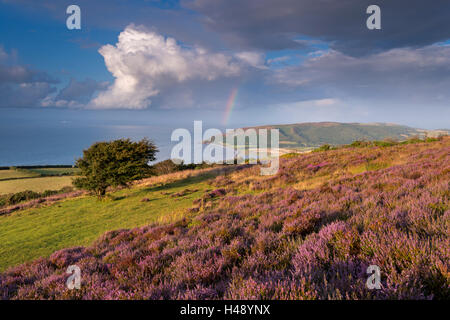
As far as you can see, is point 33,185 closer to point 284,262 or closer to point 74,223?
point 74,223

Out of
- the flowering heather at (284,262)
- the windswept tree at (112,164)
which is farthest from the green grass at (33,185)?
the flowering heather at (284,262)

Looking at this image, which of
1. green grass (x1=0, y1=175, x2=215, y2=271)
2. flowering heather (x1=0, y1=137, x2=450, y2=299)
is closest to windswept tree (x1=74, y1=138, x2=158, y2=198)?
green grass (x1=0, y1=175, x2=215, y2=271)

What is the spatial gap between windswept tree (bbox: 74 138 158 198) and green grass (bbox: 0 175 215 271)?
2.03m

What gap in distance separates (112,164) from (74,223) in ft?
26.1

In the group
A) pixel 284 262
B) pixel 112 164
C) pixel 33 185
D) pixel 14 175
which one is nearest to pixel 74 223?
pixel 112 164

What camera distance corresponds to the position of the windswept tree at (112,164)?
1844 centimetres

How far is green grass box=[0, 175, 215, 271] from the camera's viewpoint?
27.8 ft

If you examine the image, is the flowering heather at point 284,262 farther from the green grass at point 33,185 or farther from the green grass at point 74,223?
the green grass at point 33,185

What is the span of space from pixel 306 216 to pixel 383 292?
3554mm

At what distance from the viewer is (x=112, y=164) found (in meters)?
19.0

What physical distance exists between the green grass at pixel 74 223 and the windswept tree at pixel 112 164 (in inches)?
79.8

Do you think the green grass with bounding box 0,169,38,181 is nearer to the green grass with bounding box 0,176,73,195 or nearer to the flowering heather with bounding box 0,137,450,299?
the green grass with bounding box 0,176,73,195

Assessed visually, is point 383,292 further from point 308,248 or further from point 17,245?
point 17,245
